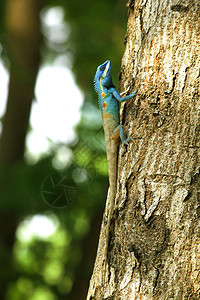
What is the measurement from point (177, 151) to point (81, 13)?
779 cm

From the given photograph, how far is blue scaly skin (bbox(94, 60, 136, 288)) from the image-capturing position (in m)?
2.43

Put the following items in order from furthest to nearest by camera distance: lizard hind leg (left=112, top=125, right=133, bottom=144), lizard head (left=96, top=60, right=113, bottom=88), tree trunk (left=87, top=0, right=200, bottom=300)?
1. lizard head (left=96, top=60, right=113, bottom=88)
2. lizard hind leg (left=112, top=125, right=133, bottom=144)
3. tree trunk (left=87, top=0, right=200, bottom=300)

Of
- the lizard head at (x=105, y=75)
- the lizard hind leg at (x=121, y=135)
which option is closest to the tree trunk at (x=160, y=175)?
the lizard hind leg at (x=121, y=135)

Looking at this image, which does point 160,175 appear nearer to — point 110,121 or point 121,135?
point 121,135

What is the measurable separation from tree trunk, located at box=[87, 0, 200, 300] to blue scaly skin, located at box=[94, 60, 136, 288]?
9cm

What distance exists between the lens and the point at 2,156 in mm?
7586

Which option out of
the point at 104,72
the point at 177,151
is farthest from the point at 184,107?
the point at 104,72

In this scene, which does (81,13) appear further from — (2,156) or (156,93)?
(156,93)

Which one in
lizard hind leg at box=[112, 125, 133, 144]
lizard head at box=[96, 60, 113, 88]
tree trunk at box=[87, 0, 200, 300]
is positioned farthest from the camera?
lizard head at box=[96, 60, 113, 88]

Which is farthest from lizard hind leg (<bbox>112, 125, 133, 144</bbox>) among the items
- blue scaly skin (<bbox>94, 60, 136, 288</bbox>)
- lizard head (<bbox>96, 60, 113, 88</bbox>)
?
lizard head (<bbox>96, 60, 113, 88</bbox>)

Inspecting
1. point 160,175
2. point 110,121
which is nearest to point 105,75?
point 110,121

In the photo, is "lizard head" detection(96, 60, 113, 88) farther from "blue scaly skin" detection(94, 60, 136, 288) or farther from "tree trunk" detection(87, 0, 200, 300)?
"tree trunk" detection(87, 0, 200, 300)

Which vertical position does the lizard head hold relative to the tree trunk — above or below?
above

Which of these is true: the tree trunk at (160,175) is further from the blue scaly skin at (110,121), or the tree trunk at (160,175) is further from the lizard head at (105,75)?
the lizard head at (105,75)
